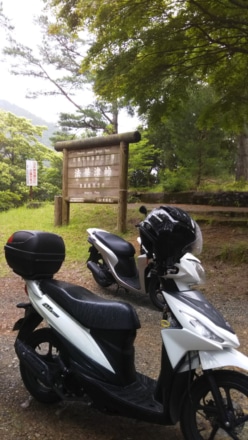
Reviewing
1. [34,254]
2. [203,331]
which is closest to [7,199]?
[34,254]

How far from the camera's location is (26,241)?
2.68m

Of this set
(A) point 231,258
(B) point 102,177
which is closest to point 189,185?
(B) point 102,177

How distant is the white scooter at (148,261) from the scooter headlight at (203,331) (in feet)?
0.78

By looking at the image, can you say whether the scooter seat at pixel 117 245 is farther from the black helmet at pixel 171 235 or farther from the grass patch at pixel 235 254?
the black helmet at pixel 171 235

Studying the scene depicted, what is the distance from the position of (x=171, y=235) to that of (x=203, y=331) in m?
0.53

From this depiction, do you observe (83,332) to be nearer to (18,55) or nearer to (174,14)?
(174,14)

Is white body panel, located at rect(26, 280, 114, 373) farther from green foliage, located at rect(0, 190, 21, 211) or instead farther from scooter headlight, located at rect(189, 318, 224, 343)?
green foliage, located at rect(0, 190, 21, 211)

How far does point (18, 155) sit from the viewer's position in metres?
17.7

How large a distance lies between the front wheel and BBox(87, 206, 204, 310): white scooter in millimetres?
514

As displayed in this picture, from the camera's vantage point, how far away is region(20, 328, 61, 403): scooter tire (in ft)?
8.76

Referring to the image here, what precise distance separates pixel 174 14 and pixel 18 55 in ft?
45.3

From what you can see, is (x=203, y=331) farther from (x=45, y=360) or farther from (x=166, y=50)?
(x=166, y=50)

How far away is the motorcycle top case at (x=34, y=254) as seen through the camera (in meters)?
2.65

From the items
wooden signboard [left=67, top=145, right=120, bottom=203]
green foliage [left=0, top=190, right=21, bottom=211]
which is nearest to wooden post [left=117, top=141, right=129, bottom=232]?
wooden signboard [left=67, top=145, right=120, bottom=203]
